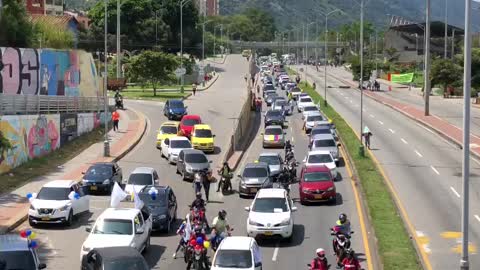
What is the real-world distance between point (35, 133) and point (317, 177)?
17071 millimetres

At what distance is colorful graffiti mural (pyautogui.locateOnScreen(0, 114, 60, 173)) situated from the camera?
129 feet

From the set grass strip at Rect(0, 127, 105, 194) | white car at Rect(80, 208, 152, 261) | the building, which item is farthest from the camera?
the building

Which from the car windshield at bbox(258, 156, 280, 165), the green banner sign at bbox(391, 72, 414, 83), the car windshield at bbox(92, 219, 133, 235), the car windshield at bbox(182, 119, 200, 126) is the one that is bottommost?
the car windshield at bbox(92, 219, 133, 235)

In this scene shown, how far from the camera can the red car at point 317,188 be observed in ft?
108

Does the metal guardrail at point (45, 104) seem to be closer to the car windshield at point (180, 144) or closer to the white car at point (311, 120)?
the car windshield at point (180, 144)

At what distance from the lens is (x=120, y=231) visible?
23.5 m

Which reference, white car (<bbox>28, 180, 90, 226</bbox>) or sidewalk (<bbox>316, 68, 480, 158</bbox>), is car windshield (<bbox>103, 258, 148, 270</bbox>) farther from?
sidewalk (<bbox>316, 68, 480, 158</bbox>)

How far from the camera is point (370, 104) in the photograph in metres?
83.1

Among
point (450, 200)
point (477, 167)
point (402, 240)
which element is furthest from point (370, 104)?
point (402, 240)

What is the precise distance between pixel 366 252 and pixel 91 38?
370 ft

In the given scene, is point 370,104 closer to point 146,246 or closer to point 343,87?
point 343,87

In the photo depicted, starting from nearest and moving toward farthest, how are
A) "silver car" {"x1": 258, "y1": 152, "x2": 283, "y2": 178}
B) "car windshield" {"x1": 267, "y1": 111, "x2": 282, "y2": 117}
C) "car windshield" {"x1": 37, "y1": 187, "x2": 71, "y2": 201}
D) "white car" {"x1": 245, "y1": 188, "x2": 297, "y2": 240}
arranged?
"white car" {"x1": 245, "y1": 188, "x2": 297, "y2": 240} < "car windshield" {"x1": 37, "y1": 187, "x2": 71, "y2": 201} < "silver car" {"x1": 258, "y1": 152, "x2": 283, "y2": 178} < "car windshield" {"x1": 267, "y1": 111, "x2": 282, "y2": 117}

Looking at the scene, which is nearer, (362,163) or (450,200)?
(450,200)

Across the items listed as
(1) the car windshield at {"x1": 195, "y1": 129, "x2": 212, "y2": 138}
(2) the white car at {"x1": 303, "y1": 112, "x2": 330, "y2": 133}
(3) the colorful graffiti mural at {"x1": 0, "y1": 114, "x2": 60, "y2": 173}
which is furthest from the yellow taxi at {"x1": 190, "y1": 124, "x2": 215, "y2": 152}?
(2) the white car at {"x1": 303, "y1": 112, "x2": 330, "y2": 133}
